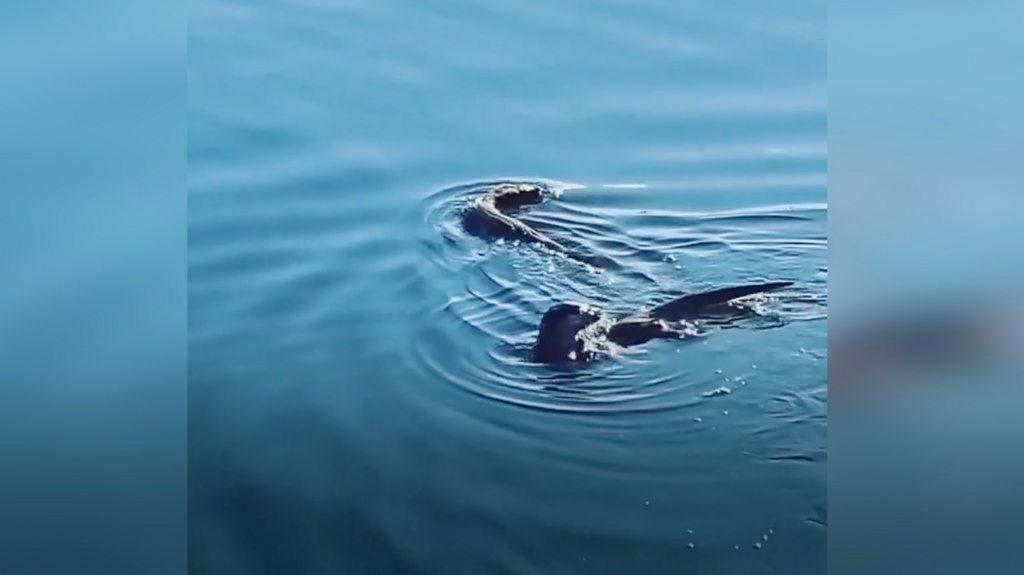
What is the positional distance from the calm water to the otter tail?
15 millimetres

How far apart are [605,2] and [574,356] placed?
1.72 feet

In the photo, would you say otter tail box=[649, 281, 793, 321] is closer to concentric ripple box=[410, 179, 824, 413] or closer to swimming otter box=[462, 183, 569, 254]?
concentric ripple box=[410, 179, 824, 413]

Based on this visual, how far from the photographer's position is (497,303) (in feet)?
5.30

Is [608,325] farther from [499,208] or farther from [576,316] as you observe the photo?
[499,208]

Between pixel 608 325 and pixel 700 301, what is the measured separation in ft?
0.46

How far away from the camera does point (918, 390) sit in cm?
153

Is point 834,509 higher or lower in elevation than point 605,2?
lower

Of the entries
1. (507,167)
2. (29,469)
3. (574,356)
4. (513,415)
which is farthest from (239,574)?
(507,167)

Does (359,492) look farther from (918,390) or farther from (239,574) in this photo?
(918,390)

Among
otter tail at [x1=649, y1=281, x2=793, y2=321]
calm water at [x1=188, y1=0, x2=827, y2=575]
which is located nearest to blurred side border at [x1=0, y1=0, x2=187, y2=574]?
calm water at [x1=188, y1=0, x2=827, y2=575]

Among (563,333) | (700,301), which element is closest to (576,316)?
(563,333)

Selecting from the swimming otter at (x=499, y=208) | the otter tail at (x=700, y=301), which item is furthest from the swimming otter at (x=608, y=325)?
the swimming otter at (x=499, y=208)

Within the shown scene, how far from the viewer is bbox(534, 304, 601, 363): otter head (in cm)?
159

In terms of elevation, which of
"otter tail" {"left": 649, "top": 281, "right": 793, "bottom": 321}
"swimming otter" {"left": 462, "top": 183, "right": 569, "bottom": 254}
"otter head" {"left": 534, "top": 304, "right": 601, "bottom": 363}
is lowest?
"otter head" {"left": 534, "top": 304, "right": 601, "bottom": 363}
